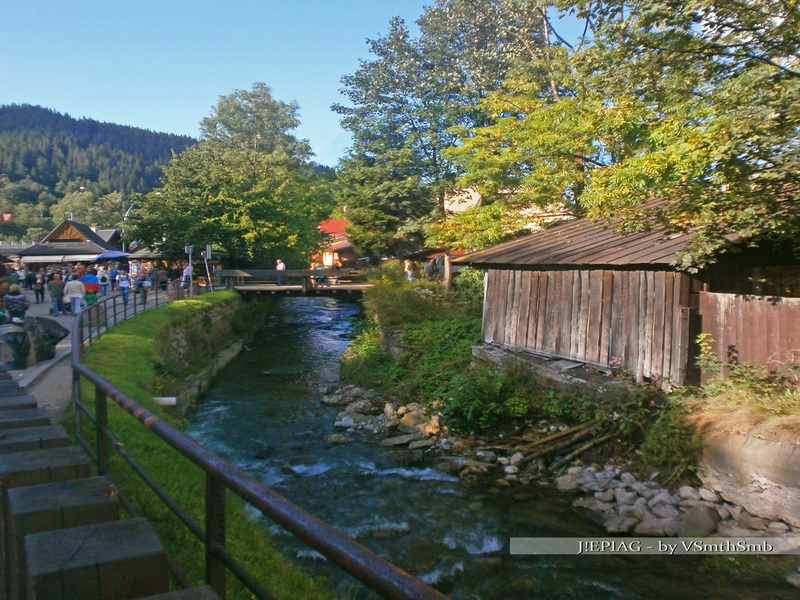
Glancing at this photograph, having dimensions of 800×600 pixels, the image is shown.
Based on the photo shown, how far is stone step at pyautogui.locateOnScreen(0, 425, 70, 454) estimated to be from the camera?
3268 millimetres

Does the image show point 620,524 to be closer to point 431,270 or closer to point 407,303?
point 407,303

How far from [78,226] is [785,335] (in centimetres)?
5240

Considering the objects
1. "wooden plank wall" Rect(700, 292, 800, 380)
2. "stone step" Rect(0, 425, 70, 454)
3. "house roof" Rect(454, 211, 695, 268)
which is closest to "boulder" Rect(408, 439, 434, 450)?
"house roof" Rect(454, 211, 695, 268)

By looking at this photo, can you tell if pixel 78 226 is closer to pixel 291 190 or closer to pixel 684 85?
pixel 291 190

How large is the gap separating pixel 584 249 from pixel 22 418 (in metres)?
11.3

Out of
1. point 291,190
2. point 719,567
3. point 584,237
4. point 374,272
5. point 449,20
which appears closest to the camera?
point 719,567

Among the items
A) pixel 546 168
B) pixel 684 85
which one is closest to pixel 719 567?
pixel 684 85

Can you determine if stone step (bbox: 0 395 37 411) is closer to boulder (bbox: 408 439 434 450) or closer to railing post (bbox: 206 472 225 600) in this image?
railing post (bbox: 206 472 225 600)

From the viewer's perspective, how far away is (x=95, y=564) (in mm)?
1926

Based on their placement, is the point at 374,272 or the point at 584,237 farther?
the point at 374,272

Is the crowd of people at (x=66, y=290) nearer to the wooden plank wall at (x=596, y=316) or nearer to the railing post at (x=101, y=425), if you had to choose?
the railing post at (x=101, y=425)

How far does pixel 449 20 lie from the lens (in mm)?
27938

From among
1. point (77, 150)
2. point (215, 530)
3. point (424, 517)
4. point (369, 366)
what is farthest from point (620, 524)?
point (77, 150)

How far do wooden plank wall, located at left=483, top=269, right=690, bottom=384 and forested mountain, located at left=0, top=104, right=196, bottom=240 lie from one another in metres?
61.3
